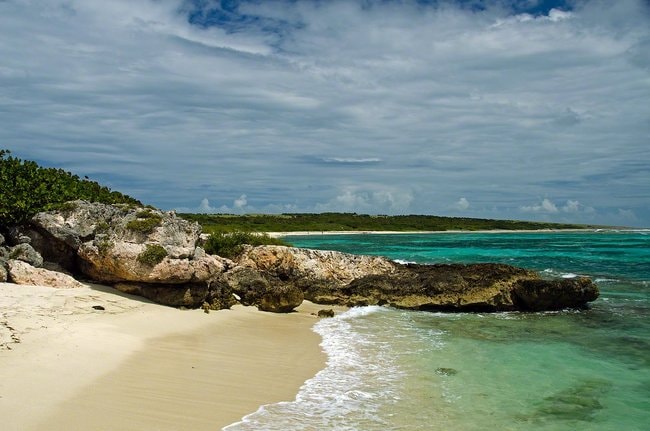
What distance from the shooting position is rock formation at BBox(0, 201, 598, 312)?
1692cm

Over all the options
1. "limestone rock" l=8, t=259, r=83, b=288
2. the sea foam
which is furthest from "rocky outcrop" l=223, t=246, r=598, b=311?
the sea foam

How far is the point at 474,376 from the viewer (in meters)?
11.7

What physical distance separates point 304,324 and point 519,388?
8.03 metres

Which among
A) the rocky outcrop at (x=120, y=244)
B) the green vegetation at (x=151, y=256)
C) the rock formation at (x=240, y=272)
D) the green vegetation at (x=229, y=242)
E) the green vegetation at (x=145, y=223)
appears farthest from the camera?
the green vegetation at (x=229, y=242)

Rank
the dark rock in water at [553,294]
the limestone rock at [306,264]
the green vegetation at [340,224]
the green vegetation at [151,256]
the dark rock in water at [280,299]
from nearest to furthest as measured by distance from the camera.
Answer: the green vegetation at [151,256], the dark rock in water at [280,299], the dark rock in water at [553,294], the limestone rock at [306,264], the green vegetation at [340,224]

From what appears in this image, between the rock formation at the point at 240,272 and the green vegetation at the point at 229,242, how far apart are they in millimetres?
621

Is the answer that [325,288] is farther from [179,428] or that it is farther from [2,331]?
[179,428]

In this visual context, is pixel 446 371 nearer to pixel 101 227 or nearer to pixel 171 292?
pixel 171 292

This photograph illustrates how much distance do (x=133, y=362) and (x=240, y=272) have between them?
9378 millimetres

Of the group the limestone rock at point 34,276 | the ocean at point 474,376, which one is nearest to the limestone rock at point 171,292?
the limestone rock at point 34,276

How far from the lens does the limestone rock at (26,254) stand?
1673 cm

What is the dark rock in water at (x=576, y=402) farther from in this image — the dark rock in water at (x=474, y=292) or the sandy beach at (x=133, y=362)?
the dark rock in water at (x=474, y=292)

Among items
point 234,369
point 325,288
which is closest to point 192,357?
point 234,369

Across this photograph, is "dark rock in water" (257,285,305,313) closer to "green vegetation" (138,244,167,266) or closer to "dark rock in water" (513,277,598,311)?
"green vegetation" (138,244,167,266)
